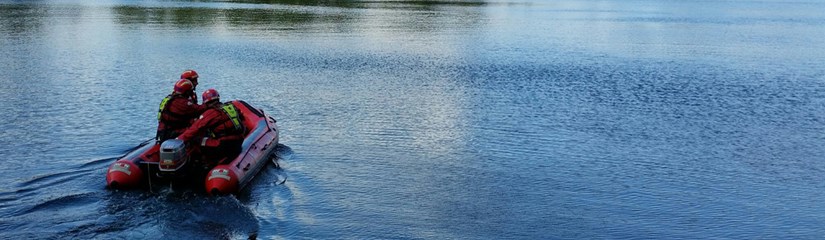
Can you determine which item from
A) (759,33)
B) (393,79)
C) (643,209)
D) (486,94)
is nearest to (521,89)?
(486,94)

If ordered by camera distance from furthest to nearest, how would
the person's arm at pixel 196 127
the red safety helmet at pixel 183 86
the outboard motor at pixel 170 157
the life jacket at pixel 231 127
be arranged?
the red safety helmet at pixel 183 86 → the life jacket at pixel 231 127 → the person's arm at pixel 196 127 → the outboard motor at pixel 170 157

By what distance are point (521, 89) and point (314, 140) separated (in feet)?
29.3

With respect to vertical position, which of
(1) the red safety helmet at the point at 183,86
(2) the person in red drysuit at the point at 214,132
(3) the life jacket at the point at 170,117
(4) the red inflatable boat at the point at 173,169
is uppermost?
(1) the red safety helmet at the point at 183,86

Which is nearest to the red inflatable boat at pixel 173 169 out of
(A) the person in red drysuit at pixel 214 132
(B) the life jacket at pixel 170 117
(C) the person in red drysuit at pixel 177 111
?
(A) the person in red drysuit at pixel 214 132

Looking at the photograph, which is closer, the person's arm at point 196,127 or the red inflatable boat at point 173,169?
the red inflatable boat at point 173,169

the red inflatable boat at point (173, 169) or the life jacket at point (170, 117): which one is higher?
the life jacket at point (170, 117)

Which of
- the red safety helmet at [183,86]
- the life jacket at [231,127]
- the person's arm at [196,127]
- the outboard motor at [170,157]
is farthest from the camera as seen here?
the red safety helmet at [183,86]

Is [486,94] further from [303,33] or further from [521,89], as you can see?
[303,33]

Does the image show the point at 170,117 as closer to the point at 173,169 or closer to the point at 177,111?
the point at 177,111

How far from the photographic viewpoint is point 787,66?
30.5m

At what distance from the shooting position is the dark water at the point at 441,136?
12.0m

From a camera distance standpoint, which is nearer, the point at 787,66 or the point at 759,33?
the point at 787,66

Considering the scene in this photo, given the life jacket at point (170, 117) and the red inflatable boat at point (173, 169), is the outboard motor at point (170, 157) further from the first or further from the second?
the life jacket at point (170, 117)

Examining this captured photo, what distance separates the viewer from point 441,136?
17781 millimetres
